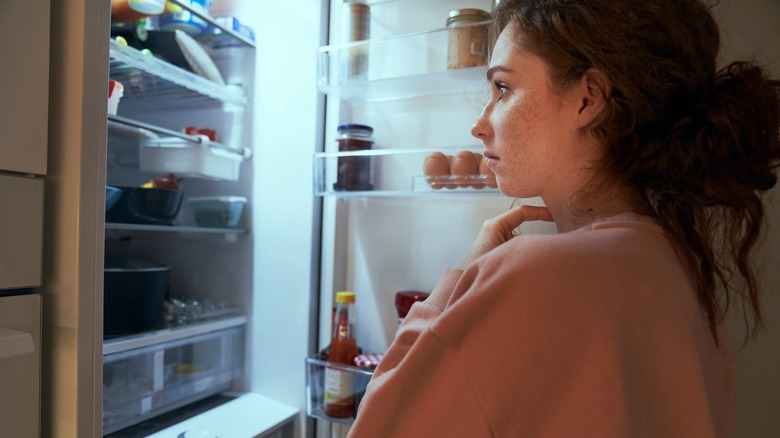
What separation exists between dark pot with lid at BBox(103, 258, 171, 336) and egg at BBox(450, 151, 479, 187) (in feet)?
2.40

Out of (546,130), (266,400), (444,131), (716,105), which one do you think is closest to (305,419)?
(266,400)

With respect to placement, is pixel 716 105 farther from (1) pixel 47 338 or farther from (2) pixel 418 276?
(1) pixel 47 338

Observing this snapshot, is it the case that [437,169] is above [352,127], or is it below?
below

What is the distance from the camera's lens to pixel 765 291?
100 centimetres

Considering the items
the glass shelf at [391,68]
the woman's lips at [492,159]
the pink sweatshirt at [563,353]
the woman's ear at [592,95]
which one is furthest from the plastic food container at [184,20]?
the pink sweatshirt at [563,353]

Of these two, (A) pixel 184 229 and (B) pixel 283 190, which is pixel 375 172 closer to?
(B) pixel 283 190

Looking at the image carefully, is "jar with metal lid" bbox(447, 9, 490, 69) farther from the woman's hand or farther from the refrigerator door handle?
the refrigerator door handle

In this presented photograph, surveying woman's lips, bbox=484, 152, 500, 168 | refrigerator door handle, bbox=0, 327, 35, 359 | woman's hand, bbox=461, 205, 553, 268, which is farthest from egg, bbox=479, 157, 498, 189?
refrigerator door handle, bbox=0, 327, 35, 359

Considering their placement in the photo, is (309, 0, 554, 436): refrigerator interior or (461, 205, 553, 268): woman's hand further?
(309, 0, 554, 436): refrigerator interior

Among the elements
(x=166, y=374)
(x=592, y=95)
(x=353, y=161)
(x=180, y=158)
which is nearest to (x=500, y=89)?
(x=592, y=95)

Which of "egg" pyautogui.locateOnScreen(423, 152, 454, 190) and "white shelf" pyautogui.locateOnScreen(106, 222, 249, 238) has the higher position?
"egg" pyautogui.locateOnScreen(423, 152, 454, 190)

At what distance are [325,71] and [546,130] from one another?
2.37 feet

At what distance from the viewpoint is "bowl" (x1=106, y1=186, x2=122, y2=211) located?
3.80ft

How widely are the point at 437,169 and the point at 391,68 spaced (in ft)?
1.05
